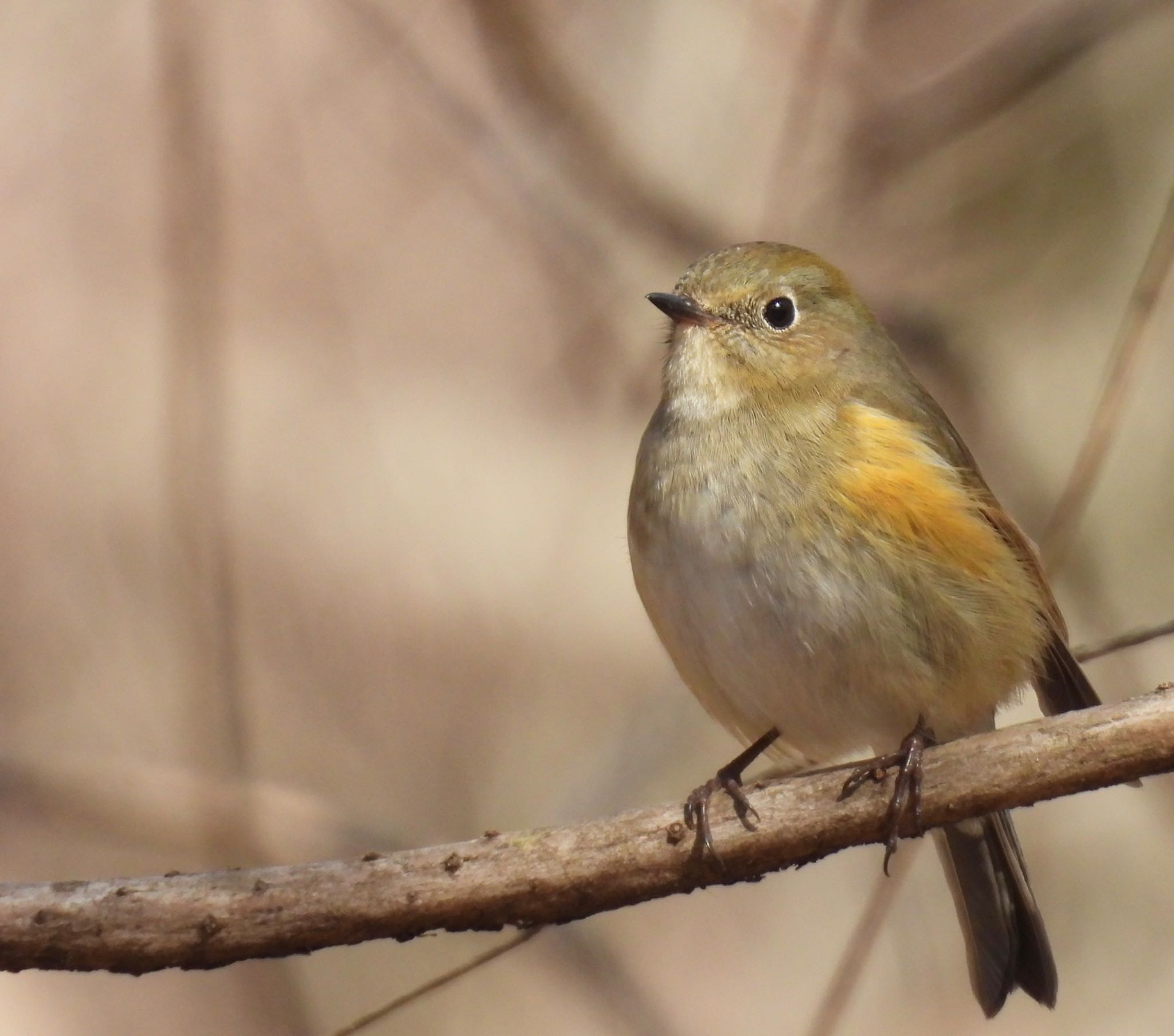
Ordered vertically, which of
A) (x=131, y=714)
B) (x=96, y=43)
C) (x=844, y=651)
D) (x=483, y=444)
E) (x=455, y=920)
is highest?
(x=96, y=43)

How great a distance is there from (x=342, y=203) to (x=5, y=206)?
1.18 meters

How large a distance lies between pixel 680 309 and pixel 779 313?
0.25 metres

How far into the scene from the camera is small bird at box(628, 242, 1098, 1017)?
2707 millimetres

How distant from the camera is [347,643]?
4.83m

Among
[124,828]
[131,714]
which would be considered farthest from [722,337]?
[131,714]

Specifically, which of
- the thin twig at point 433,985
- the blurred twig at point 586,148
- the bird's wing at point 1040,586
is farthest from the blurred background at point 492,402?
the thin twig at point 433,985

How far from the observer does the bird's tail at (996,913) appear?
301 centimetres

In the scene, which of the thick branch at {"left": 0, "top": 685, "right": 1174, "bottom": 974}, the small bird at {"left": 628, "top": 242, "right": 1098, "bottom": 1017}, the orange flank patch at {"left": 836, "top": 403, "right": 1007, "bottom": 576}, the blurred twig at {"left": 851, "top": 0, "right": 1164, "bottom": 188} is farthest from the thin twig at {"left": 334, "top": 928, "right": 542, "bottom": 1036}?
the blurred twig at {"left": 851, "top": 0, "right": 1164, "bottom": 188}

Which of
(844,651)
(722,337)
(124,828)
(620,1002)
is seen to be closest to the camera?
(844,651)

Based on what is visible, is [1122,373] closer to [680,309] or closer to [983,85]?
[680,309]

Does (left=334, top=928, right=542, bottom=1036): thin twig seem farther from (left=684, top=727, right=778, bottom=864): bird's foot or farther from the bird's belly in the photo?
the bird's belly

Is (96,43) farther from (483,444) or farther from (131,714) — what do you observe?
(131,714)

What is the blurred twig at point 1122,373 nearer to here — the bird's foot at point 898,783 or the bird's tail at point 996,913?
the bird's tail at point 996,913

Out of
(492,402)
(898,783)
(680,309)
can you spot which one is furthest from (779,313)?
(492,402)
